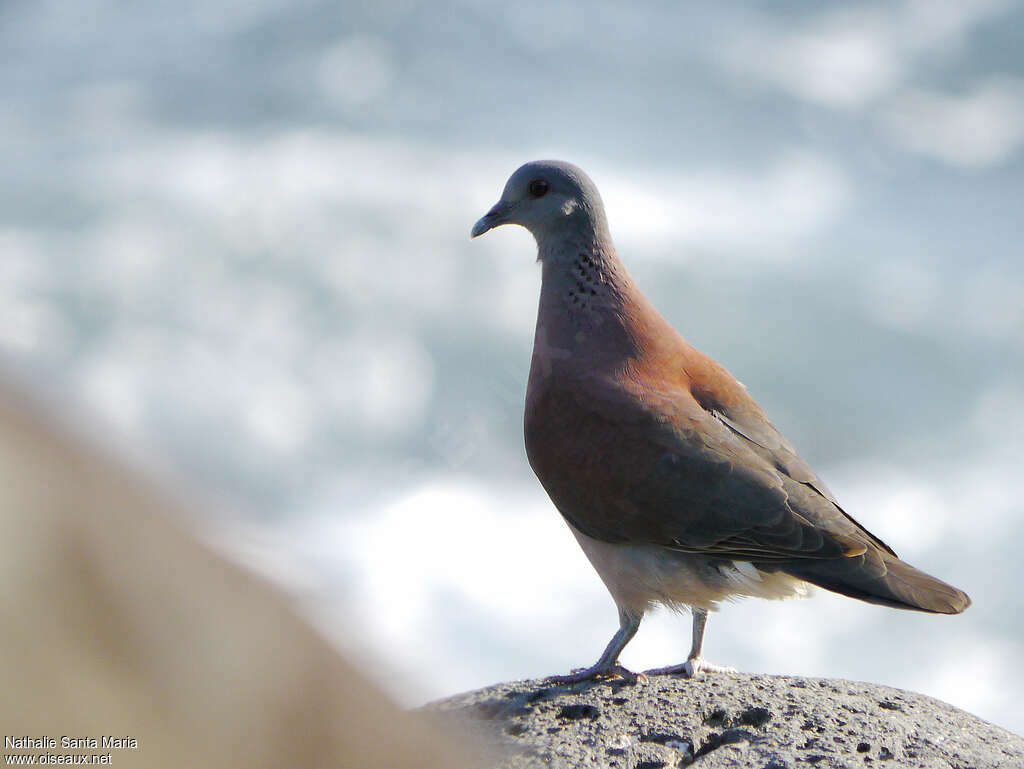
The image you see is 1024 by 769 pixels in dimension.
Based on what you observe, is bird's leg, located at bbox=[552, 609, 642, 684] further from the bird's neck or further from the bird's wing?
the bird's neck

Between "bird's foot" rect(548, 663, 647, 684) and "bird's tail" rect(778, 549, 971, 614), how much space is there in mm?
1007

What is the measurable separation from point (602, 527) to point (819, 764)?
1.80m

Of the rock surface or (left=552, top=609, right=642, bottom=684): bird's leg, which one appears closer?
the rock surface

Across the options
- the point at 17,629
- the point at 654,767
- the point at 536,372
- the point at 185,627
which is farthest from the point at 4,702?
the point at 536,372

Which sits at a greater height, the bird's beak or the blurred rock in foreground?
the bird's beak

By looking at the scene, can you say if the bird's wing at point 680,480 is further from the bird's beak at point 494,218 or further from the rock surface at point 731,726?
the bird's beak at point 494,218

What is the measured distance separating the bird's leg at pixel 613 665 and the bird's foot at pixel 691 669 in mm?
171

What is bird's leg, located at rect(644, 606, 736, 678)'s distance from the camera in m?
6.38

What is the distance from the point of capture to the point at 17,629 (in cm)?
138

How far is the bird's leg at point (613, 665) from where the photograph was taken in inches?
245

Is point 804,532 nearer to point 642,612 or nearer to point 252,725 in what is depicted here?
point 642,612

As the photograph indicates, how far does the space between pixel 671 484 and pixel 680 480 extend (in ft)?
0.18

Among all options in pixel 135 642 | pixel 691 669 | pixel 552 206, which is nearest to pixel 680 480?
pixel 691 669

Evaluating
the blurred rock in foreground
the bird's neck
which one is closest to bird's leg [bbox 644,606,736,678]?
the bird's neck
